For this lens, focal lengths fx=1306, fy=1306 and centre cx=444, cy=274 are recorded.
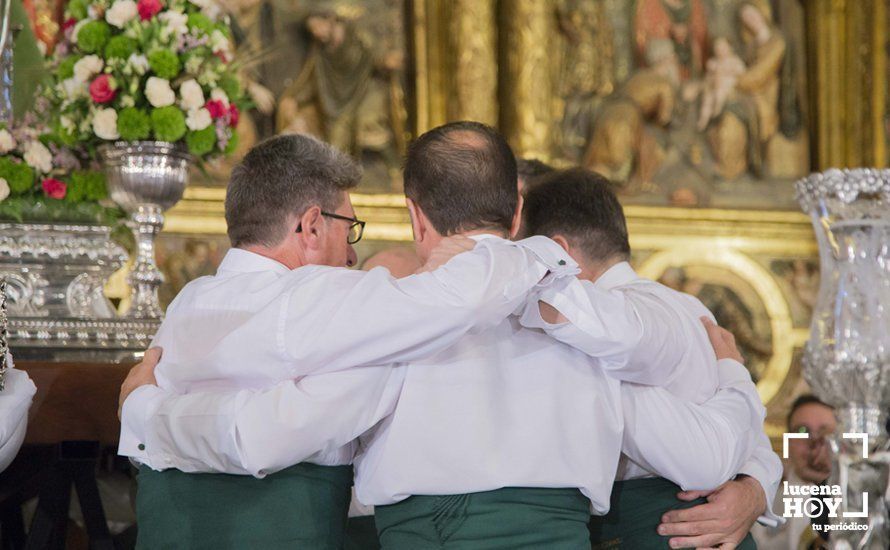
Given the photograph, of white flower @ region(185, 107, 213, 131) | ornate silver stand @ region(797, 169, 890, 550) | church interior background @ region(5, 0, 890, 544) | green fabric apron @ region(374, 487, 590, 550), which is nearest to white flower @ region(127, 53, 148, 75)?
white flower @ region(185, 107, 213, 131)

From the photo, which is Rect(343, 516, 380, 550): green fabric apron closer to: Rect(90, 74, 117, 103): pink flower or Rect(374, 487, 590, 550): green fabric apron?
Rect(374, 487, 590, 550): green fabric apron

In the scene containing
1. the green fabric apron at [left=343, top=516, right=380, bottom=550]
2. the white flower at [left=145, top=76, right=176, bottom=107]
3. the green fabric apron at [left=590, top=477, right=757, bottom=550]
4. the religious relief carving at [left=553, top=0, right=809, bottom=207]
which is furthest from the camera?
the religious relief carving at [left=553, top=0, right=809, bottom=207]

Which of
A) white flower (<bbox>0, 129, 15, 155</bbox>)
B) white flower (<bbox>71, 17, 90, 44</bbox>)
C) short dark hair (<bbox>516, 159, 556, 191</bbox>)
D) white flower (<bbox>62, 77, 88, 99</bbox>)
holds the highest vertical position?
white flower (<bbox>71, 17, 90, 44</bbox>)

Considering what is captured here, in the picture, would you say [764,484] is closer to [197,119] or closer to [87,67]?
[197,119]

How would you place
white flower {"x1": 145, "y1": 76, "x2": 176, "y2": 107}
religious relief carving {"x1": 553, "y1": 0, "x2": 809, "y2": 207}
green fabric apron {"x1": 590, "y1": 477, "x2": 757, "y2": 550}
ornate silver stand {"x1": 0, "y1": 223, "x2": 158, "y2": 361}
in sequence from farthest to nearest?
religious relief carving {"x1": 553, "y1": 0, "x2": 809, "y2": 207} → white flower {"x1": 145, "y1": 76, "x2": 176, "y2": 107} → ornate silver stand {"x1": 0, "y1": 223, "x2": 158, "y2": 361} → green fabric apron {"x1": 590, "y1": 477, "x2": 757, "y2": 550}

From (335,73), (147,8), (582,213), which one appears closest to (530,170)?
(582,213)

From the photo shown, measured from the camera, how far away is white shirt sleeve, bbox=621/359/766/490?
299 centimetres

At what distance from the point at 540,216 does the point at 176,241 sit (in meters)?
4.82

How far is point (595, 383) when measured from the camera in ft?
9.46

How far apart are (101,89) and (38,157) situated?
0.35 meters

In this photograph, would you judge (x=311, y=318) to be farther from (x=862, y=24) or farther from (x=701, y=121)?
(x=862, y=24)

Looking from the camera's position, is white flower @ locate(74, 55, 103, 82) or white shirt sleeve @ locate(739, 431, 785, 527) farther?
white flower @ locate(74, 55, 103, 82)

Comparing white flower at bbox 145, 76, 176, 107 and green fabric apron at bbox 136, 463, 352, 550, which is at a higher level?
white flower at bbox 145, 76, 176, 107

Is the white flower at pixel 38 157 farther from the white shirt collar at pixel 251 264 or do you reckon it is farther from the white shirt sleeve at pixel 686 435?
the white shirt sleeve at pixel 686 435
